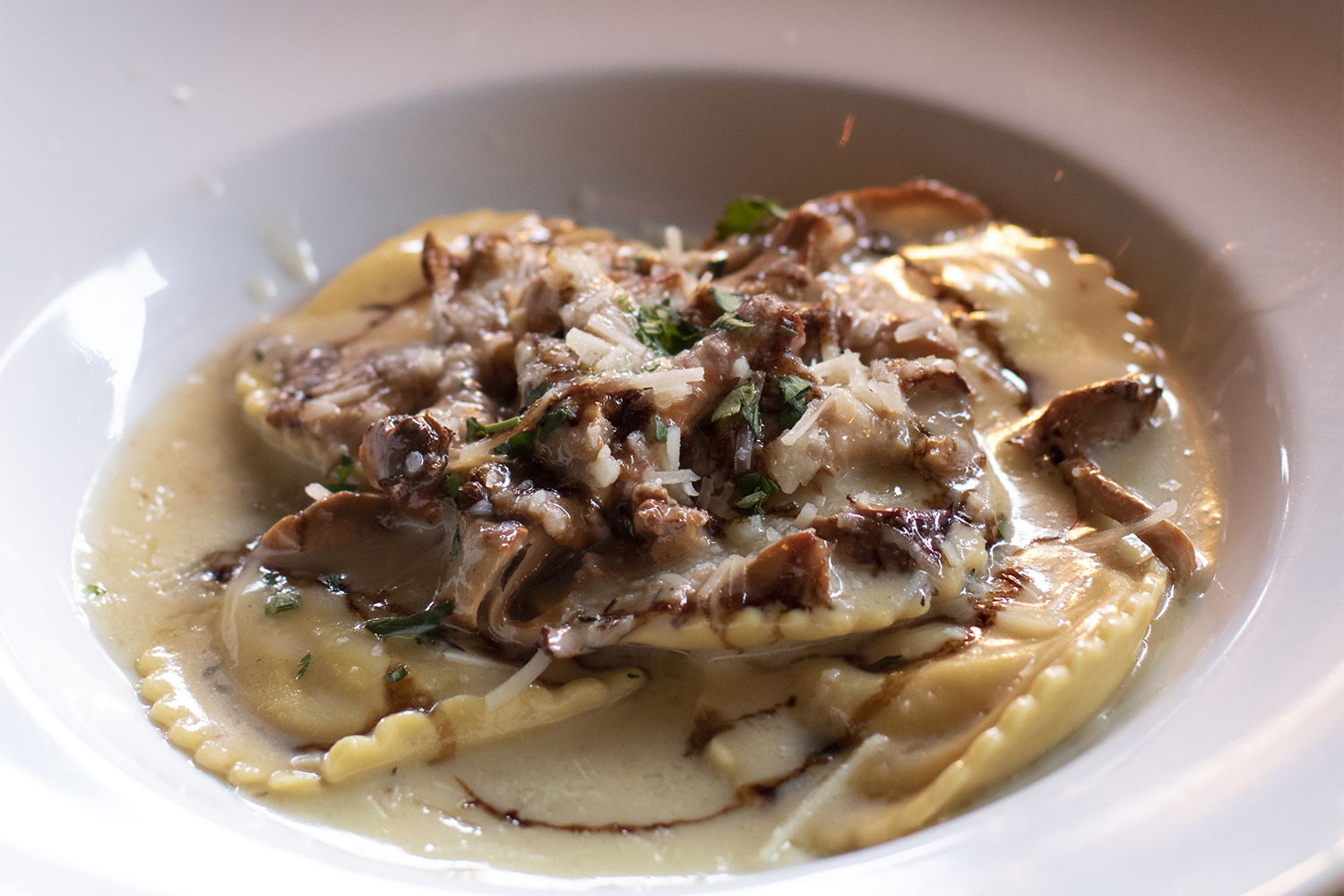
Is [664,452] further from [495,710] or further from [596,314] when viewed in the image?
[495,710]

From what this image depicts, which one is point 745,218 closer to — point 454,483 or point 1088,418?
point 1088,418

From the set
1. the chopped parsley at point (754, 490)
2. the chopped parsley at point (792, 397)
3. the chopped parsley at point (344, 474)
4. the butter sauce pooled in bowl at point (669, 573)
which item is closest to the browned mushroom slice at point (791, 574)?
the butter sauce pooled in bowl at point (669, 573)

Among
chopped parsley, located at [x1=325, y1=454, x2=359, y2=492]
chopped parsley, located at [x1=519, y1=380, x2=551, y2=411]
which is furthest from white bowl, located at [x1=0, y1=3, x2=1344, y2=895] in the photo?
chopped parsley, located at [x1=519, y1=380, x2=551, y2=411]

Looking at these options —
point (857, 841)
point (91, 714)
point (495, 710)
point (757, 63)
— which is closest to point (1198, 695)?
point (857, 841)

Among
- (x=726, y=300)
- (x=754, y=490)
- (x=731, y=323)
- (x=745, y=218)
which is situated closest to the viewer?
(x=754, y=490)

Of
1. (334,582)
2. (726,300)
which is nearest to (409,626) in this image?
(334,582)

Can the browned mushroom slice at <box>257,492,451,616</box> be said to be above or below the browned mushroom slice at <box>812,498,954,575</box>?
below

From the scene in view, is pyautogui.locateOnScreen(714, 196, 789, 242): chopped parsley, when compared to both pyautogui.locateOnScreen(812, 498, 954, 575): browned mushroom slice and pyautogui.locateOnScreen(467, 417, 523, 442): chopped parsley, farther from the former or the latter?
pyautogui.locateOnScreen(812, 498, 954, 575): browned mushroom slice
